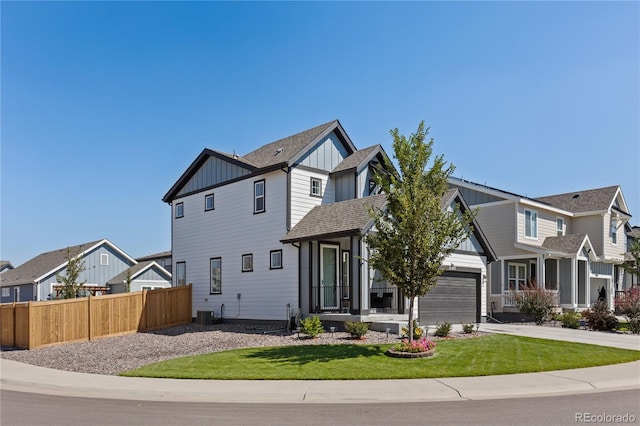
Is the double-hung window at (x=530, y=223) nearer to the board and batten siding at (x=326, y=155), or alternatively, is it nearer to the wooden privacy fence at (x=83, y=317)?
the board and batten siding at (x=326, y=155)

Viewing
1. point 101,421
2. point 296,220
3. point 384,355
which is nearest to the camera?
point 101,421

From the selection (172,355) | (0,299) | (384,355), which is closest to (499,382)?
(384,355)

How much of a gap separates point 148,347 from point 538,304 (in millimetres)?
16955

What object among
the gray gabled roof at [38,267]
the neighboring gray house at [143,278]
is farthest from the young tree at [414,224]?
the gray gabled roof at [38,267]

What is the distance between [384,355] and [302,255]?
7073 mm

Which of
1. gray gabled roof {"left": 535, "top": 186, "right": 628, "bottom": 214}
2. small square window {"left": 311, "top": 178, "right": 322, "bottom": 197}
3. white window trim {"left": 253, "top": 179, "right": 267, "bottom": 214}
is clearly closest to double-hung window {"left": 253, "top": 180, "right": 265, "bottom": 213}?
white window trim {"left": 253, "top": 179, "right": 267, "bottom": 214}

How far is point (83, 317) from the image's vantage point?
21375mm

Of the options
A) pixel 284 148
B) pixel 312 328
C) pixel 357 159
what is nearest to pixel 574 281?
pixel 357 159

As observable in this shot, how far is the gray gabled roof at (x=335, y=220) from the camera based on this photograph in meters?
19.1

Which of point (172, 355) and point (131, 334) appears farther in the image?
point (131, 334)

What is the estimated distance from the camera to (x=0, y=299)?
50.0 metres

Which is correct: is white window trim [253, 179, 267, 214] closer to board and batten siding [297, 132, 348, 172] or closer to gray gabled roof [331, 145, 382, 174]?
board and batten siding [297, 132, 348, 172]

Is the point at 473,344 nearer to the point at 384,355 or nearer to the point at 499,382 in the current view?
the point at 384,355

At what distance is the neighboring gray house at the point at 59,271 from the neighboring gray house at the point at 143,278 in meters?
1.08
